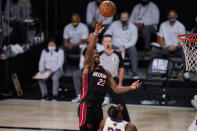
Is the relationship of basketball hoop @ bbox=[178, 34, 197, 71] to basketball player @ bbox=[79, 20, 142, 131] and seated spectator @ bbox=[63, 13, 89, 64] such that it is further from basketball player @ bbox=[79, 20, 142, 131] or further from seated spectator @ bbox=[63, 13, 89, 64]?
seated spectator @ bbox=[63, 13, 89, 64]

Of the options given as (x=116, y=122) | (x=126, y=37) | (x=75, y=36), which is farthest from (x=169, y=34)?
(x=116, y=122)

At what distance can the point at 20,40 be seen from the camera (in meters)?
11.9

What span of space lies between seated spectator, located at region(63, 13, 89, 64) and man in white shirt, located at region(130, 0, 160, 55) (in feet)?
4.90

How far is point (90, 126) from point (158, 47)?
5.76 meters

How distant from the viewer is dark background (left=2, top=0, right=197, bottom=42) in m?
13.0

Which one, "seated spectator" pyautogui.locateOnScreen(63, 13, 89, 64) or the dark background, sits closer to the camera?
"seated spectator" pyautogui.locateOnScreen(63, 13, 89, 64)

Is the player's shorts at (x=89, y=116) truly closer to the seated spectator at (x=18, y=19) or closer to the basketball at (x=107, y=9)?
the basketball at (x=107, y=9)

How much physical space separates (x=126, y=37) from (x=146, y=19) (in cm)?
117

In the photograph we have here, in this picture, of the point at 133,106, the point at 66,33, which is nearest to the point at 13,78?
the point at 66,33

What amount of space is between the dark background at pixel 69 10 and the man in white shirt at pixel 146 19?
1.09m

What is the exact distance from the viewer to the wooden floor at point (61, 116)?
307 inches

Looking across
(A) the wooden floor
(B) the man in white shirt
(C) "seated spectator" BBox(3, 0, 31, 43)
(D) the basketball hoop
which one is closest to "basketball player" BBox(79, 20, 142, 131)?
(D) the basketball hoop

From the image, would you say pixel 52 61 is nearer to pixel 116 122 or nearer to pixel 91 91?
pixel 91 91

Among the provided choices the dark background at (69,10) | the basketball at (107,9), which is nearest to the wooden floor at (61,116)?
the basketball at (107,9)
